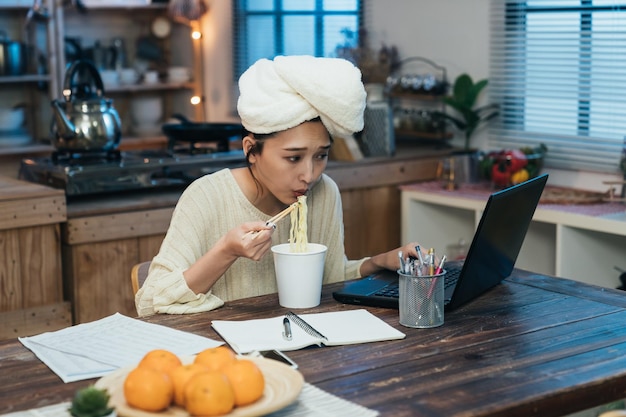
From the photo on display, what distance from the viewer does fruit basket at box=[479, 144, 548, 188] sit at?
12.4 ft

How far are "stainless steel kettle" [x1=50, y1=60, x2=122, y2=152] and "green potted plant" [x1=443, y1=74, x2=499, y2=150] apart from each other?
5.11 ft

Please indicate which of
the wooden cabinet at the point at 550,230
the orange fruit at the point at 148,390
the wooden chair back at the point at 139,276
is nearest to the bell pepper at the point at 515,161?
the wooden cabinet at the point at 550,230

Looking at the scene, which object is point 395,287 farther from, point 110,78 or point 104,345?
point 110,78

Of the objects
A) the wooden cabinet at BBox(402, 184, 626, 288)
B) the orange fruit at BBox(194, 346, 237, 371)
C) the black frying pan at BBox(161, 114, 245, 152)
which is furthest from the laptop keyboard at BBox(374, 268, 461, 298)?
the black frying pan at BBox(161, 114, 245, 152)

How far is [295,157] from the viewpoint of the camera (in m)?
2.16

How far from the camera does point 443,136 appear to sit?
435 cm

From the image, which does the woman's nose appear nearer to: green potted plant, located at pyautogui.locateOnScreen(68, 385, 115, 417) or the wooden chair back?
the wooden chair back

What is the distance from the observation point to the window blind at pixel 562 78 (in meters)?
3.66

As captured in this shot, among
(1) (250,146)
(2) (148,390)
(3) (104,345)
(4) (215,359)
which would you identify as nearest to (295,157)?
(1) (250,146)

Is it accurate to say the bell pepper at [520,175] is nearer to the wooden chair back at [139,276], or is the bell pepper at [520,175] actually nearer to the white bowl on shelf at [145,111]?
the wooden chair back at [139,276]

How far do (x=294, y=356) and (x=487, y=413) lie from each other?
408mm

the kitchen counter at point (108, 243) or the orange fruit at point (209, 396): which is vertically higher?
the orange fruit at point (209, 396)

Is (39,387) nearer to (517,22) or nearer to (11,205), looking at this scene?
(11,205)

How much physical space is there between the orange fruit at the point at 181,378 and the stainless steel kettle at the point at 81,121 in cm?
227
